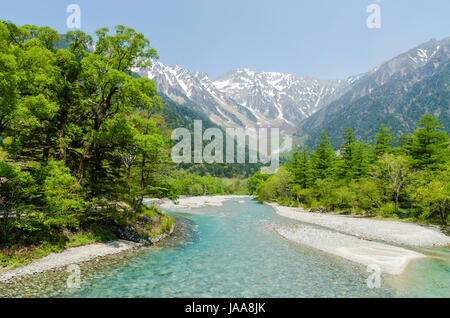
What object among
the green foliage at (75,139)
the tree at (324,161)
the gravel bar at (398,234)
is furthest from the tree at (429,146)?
the green foliage at (75,139)

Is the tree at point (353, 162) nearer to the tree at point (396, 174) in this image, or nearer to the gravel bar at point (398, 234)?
the tree at point (396, 174)

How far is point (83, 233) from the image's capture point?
65.4 ft

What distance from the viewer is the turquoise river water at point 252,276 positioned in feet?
39.9

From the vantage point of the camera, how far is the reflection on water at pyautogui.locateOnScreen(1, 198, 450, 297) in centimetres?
1215

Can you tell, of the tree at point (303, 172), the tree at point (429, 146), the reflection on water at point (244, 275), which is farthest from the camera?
the tree at point (303, 172)

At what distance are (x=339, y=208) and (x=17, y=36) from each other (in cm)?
5881

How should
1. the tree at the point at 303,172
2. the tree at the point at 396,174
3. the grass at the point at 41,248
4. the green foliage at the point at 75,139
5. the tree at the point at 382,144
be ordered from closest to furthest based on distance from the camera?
1. the grass at the point at 41,248
2. the green foliage at the point at 75,139
3. the tree at the point at 396,174
4. the tree at the point at 382,144
5. the tree at the point at 303,172

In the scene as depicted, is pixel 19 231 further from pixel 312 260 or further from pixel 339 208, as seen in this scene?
pixel 339 208

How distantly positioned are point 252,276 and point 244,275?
532 mm

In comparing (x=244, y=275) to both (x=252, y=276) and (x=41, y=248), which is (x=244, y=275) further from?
(x=41, y=248)

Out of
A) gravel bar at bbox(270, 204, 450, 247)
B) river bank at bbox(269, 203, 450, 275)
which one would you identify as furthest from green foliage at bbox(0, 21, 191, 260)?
gravel bar at bbox(270, 204, 450, 247)

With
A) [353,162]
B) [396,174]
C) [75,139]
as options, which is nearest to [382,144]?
[353,162]
